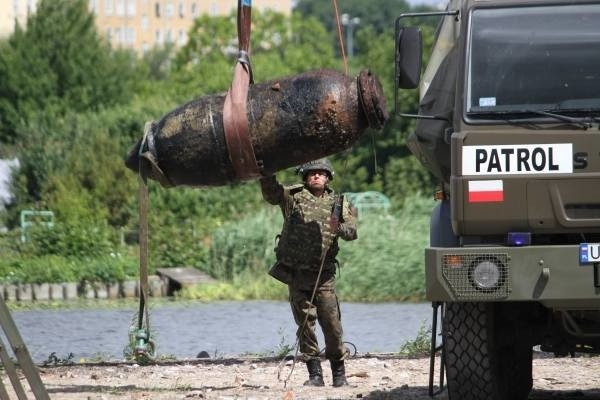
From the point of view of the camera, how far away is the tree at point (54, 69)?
180 feet

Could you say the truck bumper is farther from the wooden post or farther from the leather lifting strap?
Result: the wooden post

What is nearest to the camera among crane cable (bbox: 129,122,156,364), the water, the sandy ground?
crane cable (bbox: 129,122,156,364)

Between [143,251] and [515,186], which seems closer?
[515,186]

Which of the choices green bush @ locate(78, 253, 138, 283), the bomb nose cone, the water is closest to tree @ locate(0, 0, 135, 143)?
green bush @ locate(78, 253, 138, 283)

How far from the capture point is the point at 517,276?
9797 mm

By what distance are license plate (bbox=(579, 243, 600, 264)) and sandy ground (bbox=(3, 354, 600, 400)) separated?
2037 mm

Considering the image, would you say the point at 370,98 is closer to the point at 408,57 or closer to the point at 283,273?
the point at 408,57

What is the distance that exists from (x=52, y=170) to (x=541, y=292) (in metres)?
26.1

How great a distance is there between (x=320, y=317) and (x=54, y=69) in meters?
45.3

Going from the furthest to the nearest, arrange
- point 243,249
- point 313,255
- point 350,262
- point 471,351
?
point 243,249, point 350,262, point 313,255, point 471,351

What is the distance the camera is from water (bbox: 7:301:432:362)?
17.3 m

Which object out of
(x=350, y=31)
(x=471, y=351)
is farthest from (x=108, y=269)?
(x=350, y=31)

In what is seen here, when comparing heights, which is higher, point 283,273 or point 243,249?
point 283,273

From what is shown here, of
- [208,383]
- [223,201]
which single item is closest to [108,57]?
[223,201]
